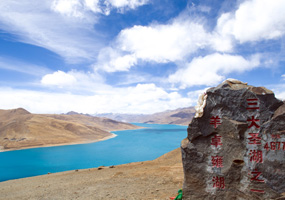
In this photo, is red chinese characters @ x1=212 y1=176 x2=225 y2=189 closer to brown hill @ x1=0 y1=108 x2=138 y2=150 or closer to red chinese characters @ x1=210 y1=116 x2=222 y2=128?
red chinese characters @ x1=210 y1=116 x2=222 y2=128

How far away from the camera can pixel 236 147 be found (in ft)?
17.3

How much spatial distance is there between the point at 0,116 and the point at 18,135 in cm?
2924

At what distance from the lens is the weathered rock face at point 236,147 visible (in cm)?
492

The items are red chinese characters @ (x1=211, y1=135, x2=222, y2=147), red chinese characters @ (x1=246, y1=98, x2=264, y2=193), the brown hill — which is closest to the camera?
red chinese characters @ (x1=246, y1=98, x2=264, y2=193)

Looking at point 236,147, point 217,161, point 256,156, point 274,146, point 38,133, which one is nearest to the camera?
point 274,146

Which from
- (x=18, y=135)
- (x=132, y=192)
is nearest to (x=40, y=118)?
(x=18, y=135)

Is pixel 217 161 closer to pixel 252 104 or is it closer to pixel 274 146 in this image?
pixel 274 146

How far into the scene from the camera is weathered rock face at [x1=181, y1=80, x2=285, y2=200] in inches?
194

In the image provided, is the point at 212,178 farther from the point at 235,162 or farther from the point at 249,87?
the point at 249,87

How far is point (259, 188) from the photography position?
4.95 meters

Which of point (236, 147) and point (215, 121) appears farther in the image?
point (215, 121)

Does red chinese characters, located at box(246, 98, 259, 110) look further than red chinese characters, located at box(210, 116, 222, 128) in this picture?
No

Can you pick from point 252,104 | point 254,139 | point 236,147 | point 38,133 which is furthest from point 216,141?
point 38,133

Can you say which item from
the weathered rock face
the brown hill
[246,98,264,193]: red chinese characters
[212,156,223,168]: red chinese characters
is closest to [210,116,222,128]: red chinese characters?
the weathered rock face
